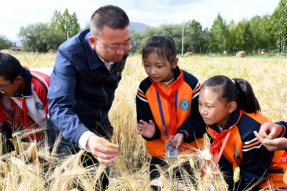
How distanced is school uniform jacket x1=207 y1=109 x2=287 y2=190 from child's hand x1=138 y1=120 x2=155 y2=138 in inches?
22.6

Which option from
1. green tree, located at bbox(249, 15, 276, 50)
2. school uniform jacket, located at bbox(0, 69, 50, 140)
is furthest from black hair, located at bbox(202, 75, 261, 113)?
green tree, located at bbox(249, 15, 276, 50)

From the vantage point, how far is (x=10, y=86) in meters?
1.94

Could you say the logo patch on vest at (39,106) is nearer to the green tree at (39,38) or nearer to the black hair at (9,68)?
the black hair at (9,68)

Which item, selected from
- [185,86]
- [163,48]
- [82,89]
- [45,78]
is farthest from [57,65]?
[185,86]

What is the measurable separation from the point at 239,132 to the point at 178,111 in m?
0.54

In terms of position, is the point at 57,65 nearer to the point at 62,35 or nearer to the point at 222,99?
the point at 222,99

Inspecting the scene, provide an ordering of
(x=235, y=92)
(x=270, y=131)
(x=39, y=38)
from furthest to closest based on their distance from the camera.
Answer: (x=39, y=38) < (x=235, y=92) < (x=270, y=131)

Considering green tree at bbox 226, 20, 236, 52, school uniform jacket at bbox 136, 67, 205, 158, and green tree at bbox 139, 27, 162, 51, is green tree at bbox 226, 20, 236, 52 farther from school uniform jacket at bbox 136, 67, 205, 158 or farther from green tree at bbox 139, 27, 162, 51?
school uniform jacket at bbox 136, 67, 205, 158

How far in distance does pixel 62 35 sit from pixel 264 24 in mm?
43400

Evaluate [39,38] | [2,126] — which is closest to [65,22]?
[39,38]

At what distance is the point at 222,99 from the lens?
4.90 feet

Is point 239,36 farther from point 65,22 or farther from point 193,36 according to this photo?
point 65,22

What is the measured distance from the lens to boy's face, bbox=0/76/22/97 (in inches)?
74.5

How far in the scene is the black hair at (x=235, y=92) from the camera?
1505 millimetres
